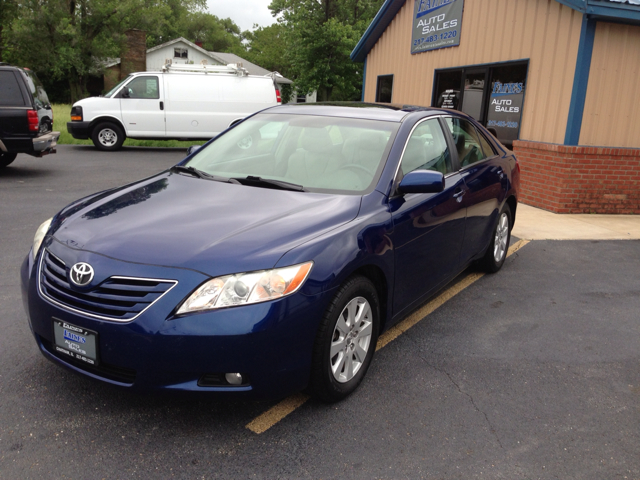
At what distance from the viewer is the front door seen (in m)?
3.63

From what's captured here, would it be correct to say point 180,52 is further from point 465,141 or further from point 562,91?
point 465,141

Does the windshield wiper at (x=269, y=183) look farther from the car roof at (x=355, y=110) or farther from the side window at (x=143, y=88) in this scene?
the side window at (x=143, y=88)

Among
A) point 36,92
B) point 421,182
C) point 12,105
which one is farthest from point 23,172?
point 421,182

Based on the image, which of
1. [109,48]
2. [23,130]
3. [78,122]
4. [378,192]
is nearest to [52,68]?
[109,48]

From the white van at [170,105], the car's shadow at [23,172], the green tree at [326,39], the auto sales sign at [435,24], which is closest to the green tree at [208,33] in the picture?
the green tree at [326,39]

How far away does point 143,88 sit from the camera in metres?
16.3

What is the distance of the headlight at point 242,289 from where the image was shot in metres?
2.60

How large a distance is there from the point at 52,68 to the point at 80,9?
18.6ft

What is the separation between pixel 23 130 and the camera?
401 inches

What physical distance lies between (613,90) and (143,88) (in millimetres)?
12402

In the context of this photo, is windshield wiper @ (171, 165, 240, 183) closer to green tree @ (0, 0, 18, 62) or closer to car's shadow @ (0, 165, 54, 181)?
car's shadow @ (0, 165, 54, 181)

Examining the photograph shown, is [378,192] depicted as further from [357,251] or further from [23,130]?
[23,130]

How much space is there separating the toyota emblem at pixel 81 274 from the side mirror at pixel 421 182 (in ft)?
6.28

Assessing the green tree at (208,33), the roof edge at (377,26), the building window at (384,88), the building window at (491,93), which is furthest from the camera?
the green tree at (208,33)
